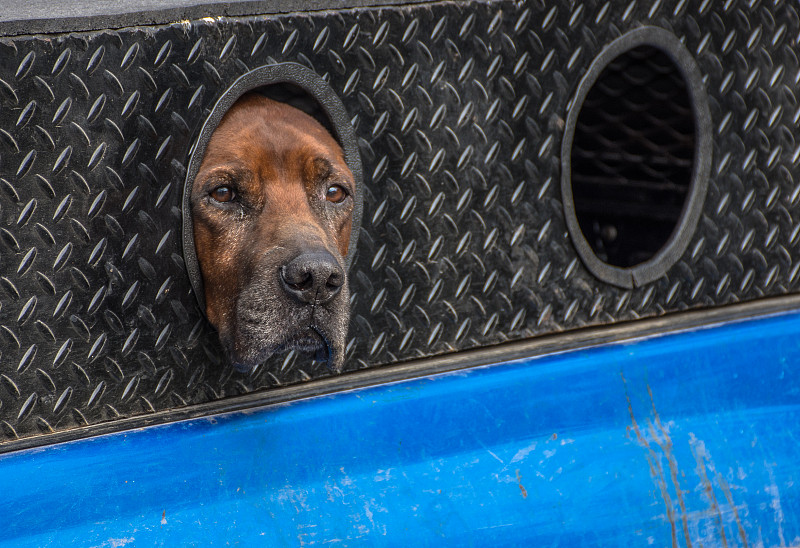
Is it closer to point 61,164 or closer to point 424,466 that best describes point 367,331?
point 424,466

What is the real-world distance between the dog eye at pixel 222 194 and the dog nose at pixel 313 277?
0.99ft

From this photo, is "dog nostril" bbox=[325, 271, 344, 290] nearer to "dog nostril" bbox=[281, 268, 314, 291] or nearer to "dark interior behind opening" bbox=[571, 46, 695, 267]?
"dog nostril" bbox=[281, 268, 314, 291]

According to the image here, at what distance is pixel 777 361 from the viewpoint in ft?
9.25

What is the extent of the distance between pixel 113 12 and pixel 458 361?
4.57 ft

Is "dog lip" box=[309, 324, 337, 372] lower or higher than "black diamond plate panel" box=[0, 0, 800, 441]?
lower

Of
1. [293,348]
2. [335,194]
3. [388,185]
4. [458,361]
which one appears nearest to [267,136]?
[335,194]

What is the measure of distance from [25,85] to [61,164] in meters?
0.20

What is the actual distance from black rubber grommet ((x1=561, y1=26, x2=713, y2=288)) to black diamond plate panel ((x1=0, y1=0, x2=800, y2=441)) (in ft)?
0.12

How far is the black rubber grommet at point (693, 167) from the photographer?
262 centimetres

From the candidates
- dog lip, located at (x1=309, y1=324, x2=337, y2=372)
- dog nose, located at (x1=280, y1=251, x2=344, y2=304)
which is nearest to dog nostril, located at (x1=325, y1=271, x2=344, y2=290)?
dog nose, located at (x1=280, y1=251, x2=344, y2=304)

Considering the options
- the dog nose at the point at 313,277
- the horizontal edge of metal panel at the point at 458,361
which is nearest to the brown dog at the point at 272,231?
the dog nose at the point at 313,277

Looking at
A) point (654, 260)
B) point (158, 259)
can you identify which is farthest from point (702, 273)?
point (158, 259)

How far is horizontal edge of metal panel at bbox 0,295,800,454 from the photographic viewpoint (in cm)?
212

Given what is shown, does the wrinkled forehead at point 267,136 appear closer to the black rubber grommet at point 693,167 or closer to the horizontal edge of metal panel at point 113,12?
the horizontal edge of metal panel at point 113,12
